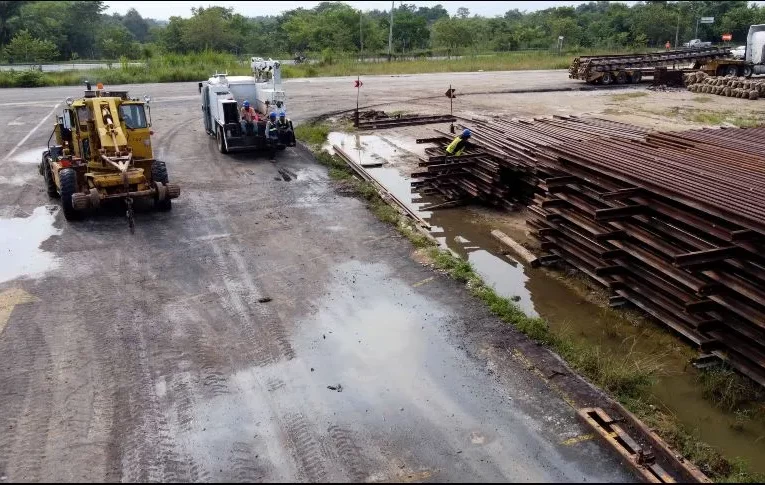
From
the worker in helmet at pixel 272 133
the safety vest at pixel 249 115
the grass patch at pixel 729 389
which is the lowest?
the grass patch at pixel 729 389

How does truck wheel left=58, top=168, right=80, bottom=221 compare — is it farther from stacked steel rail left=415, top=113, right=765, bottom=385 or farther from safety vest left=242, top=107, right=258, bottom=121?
stacked steel rail left=415, top=113, right=765, bottom=385

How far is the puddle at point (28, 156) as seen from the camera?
20719 mm

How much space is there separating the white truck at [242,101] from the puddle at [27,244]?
6.55 m

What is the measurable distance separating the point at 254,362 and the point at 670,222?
21.4 feet

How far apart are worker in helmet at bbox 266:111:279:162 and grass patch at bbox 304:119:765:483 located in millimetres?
10356

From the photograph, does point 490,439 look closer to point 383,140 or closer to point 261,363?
point 261,363

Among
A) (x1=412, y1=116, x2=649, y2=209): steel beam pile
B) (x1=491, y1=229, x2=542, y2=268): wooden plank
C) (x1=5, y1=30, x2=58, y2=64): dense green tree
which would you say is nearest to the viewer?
(x1=491, y1=229, x2=542, y2=268): wooden plank

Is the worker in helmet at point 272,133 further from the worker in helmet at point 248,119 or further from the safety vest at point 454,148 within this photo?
the safety vest at point 454,148

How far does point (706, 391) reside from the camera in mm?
8586

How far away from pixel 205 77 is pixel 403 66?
1611 cm

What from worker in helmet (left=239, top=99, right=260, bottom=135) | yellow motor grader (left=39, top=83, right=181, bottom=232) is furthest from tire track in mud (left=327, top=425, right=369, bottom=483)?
worker in helmet (left=239, top=99, right=260, bottom=135)

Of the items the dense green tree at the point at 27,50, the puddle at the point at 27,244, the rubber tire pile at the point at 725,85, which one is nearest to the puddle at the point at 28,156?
the puddle at the point at 27,244

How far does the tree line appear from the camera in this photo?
66.3m

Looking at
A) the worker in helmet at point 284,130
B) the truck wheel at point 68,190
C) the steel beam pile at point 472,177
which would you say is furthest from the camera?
the worker in helmet at point 284,130
